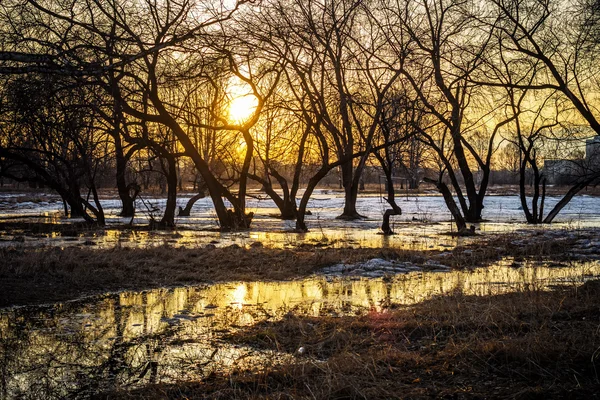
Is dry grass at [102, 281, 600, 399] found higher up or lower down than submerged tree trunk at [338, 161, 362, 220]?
lower down

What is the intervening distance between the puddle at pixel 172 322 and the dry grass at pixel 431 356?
40 centimetres

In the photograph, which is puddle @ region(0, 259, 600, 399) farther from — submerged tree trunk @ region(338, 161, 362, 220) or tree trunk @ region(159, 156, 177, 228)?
submerged tree trunk @ region(338, 161, 362, 220)

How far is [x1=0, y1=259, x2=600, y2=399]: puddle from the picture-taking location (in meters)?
4.82

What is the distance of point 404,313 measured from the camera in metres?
6.61

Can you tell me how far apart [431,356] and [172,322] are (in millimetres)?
2965

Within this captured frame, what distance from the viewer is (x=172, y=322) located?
6590mm

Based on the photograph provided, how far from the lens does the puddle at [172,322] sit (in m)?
4.82

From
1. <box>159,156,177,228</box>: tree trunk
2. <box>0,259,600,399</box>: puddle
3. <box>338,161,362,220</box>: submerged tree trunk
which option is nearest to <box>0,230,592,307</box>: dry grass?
<box>0,259,600,399</box>: puddle

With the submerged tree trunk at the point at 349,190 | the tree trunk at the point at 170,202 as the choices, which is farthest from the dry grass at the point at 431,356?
the submerged tree trunk at the point at 349,190

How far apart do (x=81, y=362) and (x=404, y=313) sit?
11.1 feet

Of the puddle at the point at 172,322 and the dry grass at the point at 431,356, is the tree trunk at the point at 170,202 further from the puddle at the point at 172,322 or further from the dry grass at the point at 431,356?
the dry grass at the point at 431,356

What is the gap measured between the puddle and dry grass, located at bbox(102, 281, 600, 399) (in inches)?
15.7

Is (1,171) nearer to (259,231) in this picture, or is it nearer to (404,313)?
(259,231)

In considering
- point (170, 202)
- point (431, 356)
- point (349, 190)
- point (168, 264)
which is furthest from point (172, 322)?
point (349, 190)
